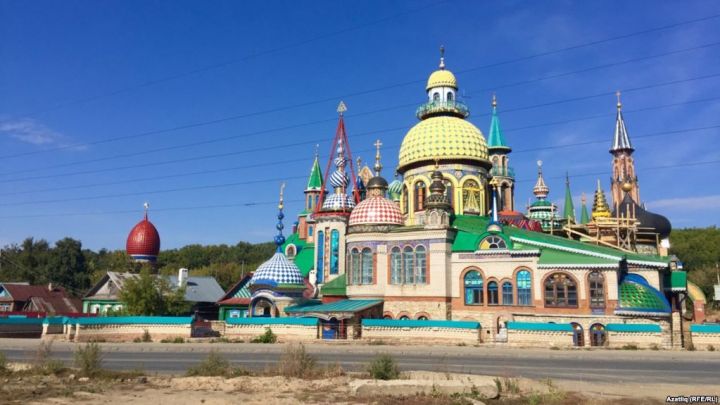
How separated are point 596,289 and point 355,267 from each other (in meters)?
14.4

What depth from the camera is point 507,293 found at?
32344 mm

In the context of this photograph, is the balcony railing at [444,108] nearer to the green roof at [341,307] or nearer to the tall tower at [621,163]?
the green roof at [341,307]

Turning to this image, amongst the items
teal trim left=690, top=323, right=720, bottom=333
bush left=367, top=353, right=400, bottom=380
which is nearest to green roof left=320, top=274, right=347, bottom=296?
teal trim left=690, top=323, right=720, bottom=333

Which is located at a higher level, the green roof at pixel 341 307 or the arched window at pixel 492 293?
the arched window at pixel 492 293

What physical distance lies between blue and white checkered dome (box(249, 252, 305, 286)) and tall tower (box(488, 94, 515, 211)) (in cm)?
2122

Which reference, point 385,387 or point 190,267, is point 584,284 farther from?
point 190,267

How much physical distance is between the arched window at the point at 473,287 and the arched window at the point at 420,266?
2464mm

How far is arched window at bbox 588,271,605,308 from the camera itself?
2992 cm

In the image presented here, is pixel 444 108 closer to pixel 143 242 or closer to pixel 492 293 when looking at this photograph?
pixel 492 293

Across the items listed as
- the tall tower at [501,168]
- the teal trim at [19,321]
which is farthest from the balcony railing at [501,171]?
the teal trim at [19,321]

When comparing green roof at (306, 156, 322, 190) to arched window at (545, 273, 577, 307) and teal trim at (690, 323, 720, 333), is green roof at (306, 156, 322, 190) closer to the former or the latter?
arched window at (545, 273, 577, 307)

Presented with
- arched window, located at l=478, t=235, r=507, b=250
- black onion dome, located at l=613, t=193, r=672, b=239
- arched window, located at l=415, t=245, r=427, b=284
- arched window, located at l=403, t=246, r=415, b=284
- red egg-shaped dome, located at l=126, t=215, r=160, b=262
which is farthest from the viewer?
red egg-shaped dome, located at l=126, t=215, r=160, b=262

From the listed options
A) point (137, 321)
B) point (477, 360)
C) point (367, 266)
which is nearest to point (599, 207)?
point (367, 266)

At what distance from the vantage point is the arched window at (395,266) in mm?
35188
